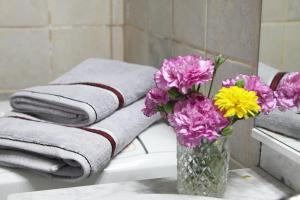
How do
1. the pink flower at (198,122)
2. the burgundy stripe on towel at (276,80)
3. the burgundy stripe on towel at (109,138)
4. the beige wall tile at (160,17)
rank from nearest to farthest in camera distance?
the pink flower at (198,122), the burgundy stripe on towel at (276,80), the burgundy stripe on towel at (109,138), the beige wall tile at (160,17)

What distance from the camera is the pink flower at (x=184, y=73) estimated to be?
55cm

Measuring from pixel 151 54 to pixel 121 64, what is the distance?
13 cm

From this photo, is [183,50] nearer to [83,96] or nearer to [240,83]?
[83,96]

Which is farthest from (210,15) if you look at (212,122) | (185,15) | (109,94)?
(212,122)

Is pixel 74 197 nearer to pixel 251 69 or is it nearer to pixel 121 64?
pixel 251 69

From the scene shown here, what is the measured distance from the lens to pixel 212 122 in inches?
21.5

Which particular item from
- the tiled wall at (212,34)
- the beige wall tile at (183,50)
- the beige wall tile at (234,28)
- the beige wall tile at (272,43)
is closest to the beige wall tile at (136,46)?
the tiled wall at (212,34)

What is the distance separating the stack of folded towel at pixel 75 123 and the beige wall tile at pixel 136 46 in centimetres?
21

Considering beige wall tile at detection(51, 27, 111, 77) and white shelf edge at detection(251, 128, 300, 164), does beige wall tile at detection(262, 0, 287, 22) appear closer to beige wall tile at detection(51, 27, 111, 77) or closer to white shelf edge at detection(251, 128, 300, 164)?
white shelf edge at detection(251, 128, 300, 164)

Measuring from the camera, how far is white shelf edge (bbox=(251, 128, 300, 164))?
0.63 meters

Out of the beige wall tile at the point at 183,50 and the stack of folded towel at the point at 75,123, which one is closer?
the stack of folded towel at the point at 75,123

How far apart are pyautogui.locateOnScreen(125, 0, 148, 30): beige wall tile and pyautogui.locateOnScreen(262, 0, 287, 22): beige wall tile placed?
55 cm

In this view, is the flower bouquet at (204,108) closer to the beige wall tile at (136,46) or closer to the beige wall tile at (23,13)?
the beige wall tile at (136,46)

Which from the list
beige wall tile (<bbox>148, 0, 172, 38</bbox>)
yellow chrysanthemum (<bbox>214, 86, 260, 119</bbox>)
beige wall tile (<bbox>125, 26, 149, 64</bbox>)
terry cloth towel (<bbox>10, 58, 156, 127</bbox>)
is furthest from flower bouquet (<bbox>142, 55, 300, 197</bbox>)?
beige wall tile (<bbox>125, 26, 149, 64</bbox>)
